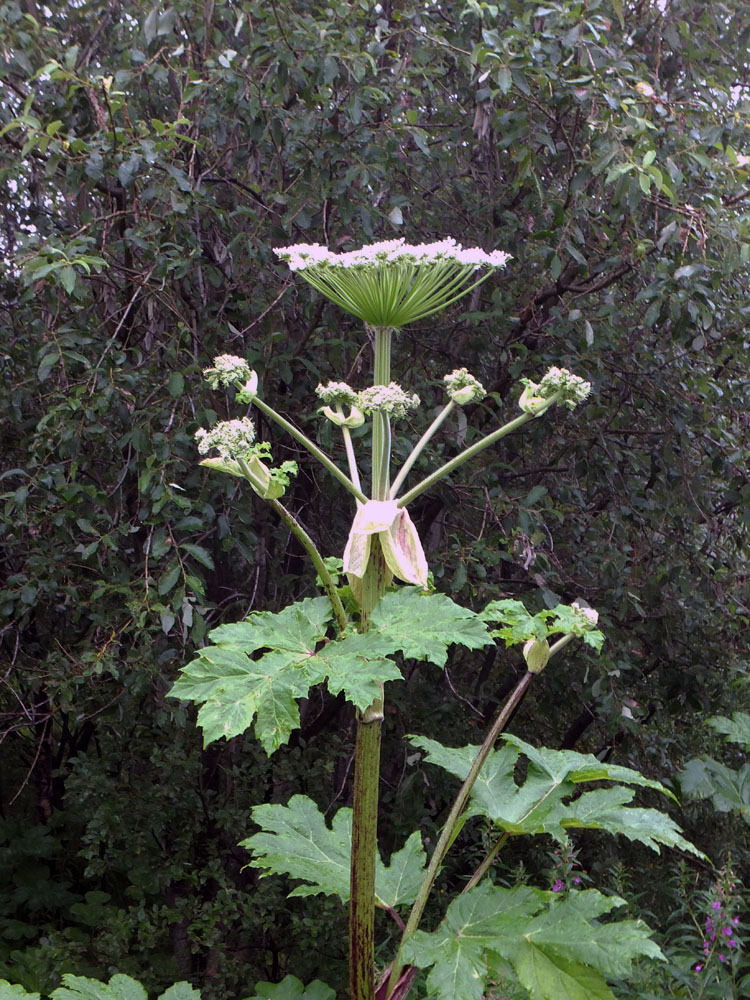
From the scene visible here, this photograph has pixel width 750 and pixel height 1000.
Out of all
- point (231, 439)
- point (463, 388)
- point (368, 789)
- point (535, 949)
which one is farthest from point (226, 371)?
point (535, 949)

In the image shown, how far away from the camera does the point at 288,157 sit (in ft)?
11.4

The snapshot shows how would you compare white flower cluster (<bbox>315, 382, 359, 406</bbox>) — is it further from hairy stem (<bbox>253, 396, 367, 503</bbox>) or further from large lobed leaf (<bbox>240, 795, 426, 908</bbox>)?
large lobed leaf (<bbox>240, 795, 426, 908</bbox>)

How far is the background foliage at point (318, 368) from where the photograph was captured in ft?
9.91

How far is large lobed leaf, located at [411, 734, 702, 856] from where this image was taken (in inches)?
65.8

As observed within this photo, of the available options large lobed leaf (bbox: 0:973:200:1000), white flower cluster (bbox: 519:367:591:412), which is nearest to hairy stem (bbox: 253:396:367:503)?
white flower cluster (bbox: 519:367:591:412)

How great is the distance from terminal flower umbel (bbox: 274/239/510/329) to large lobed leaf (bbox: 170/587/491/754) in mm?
505

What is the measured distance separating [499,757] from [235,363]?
3.43 feet

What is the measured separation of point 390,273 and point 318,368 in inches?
81.4

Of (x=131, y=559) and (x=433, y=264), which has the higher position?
(x=433, y=264)

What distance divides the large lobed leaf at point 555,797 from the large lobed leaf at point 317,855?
0.26 m

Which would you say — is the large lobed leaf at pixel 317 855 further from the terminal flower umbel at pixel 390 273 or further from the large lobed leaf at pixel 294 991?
the terminal flower umbel at pixel 390 273

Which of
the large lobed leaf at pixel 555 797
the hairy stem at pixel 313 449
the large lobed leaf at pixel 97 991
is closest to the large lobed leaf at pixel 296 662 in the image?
the hairy stem at pixel 313 449

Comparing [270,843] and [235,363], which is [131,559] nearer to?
[270,843]

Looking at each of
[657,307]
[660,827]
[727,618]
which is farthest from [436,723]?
[660,827]
